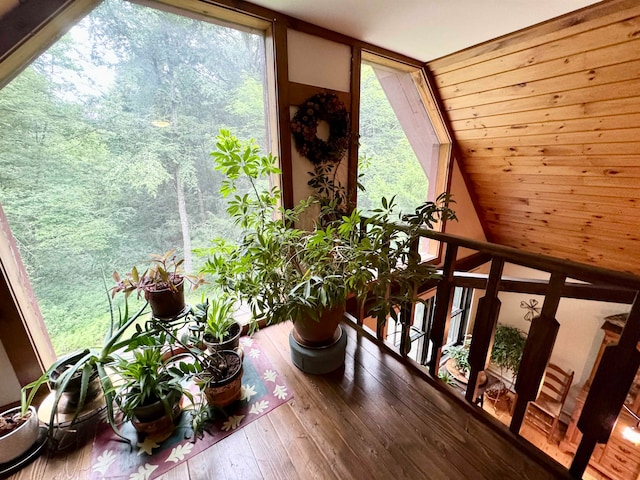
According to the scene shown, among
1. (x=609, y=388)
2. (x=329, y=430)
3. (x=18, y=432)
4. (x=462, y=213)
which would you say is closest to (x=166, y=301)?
(x=18, y=432)

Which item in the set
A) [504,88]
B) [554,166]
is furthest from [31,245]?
[554,166]

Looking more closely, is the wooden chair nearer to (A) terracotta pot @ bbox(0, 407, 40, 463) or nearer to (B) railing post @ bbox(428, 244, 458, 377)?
(B) railing post @ bbox(428, 244, 458, 377)

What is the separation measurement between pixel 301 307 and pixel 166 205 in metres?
1.03

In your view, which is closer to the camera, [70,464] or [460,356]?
[70,464]

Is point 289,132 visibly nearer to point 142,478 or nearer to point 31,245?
point 31,245

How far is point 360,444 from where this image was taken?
1200 mm

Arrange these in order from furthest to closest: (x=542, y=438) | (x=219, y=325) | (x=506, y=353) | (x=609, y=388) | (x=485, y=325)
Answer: (x=506, y=353), (x=542, y=438), (x=219, y=325), (x=485, y=325), (x=609, y=388)

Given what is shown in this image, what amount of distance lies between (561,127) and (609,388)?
213 cm

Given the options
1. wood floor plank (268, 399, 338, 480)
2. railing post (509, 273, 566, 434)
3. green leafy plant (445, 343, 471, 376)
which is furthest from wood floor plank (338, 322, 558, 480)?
green leafy plant (445, 343, 471, 376)

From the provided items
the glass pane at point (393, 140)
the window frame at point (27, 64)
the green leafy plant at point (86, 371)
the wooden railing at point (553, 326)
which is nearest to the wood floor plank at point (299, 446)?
the green leafy plant at point (86, 371)

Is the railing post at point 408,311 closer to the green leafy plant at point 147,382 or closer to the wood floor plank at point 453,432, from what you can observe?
the wood floor plank at point 453,432

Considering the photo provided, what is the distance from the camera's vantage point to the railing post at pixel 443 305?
1.40 metres

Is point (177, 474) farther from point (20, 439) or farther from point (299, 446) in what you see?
point (20, 439)

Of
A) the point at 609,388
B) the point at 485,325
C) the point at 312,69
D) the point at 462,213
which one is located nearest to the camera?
the point at 609,388
